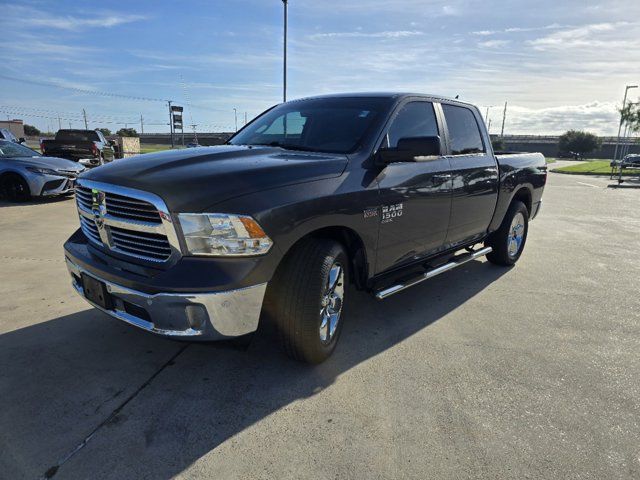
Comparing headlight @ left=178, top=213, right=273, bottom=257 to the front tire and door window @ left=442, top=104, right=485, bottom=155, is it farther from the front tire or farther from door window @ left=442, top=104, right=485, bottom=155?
door window @ left=442, top=104, right=485, bottom=155

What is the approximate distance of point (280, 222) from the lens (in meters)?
2.55

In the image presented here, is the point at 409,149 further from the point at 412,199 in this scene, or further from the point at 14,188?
the point at 14,188

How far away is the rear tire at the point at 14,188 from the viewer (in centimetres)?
945

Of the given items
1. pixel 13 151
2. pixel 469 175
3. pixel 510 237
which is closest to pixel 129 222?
pixel 469 175

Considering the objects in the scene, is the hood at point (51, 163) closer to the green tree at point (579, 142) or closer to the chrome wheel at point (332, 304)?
the chrome wheel at point (332, 304)

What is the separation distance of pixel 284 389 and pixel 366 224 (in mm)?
1227

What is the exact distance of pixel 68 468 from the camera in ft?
6.96

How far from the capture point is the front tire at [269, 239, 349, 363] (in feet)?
8.93

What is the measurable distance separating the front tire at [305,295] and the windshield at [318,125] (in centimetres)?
89

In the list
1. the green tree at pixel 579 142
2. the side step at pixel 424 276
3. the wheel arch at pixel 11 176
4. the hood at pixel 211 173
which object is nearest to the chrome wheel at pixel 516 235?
the side step at pixel 424 276

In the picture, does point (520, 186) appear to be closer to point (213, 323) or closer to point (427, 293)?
point (427, 293)

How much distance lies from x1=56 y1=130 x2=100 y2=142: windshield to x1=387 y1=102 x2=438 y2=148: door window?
43.2ft

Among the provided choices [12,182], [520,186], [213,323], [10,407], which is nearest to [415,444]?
[213,323]

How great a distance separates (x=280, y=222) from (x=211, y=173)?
0.50m
